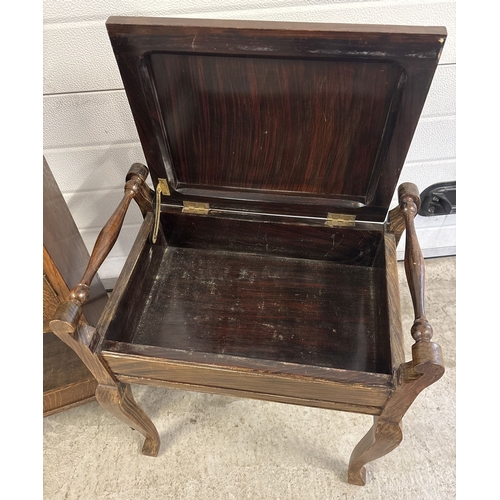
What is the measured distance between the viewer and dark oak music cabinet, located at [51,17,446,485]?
2.34ft

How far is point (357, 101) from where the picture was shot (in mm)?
783

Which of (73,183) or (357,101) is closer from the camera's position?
(357,101)

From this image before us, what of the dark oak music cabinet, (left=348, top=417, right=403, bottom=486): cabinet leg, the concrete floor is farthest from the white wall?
(left=348, top=417, right=403, bottom=486): cabinet leg

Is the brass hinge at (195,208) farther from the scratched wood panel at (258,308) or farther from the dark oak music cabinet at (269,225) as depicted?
the scratched wood panel at (258,308)

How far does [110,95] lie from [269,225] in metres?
0.49

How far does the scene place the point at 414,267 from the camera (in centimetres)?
84

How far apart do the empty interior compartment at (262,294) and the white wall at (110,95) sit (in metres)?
0.29

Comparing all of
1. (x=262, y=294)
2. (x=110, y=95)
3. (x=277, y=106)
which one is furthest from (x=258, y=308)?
(x=110, y=95)

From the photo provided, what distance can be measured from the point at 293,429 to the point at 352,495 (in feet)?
0.75

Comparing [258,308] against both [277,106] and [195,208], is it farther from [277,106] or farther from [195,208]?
[277,106]
